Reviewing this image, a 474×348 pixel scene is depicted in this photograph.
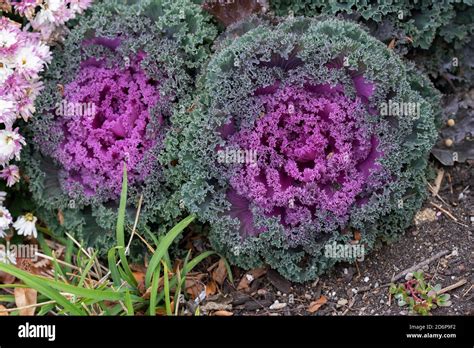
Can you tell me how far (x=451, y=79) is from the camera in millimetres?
5090

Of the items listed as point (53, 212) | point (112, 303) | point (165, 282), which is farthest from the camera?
point (53, 212)

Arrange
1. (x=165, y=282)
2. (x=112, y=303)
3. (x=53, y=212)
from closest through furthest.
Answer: (x=165, y=282), (x=112, y=303), (x=53, y=212)

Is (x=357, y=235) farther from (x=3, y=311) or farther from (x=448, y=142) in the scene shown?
(x=3, y=311)

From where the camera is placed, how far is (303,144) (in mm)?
4398

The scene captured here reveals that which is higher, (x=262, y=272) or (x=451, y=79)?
(x=451, y=79)

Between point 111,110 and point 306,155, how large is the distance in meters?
1.26

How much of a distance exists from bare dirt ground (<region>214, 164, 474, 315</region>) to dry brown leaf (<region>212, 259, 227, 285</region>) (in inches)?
2.2

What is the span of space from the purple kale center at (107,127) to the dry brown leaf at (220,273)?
2.42 ft

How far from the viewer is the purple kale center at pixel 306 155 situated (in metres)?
4.36

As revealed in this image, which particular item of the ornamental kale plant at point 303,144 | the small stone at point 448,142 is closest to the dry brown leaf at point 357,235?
the ornamental kale plant at point 303,144

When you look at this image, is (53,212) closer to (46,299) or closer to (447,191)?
(46,299)

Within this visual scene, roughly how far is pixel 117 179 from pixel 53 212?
1.80 feet

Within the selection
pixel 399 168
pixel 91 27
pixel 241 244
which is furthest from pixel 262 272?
pixel 91 27

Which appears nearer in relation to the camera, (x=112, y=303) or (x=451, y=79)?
(x=112, y=303)
